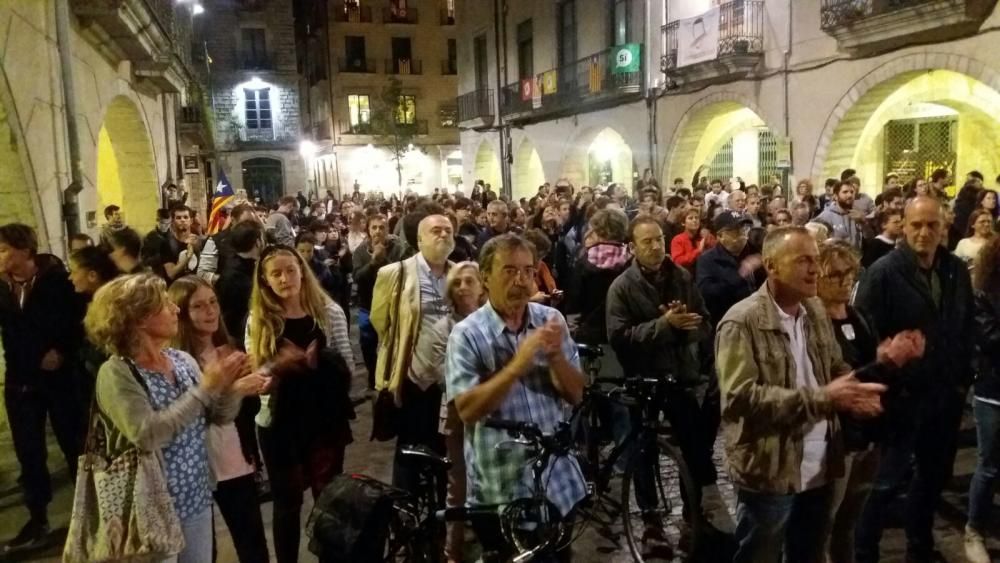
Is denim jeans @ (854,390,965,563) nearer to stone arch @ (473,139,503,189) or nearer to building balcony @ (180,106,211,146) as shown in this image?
building balcony @ (180,106,211,146)

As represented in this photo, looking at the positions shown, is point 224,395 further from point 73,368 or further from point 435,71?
point 435,71

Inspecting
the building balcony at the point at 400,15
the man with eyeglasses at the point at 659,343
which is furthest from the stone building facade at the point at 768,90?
the building balcony at the point at 400,15

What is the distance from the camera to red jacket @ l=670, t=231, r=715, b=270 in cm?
778

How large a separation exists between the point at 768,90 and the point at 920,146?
9.88 feet

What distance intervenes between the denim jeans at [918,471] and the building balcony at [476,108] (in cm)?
2567

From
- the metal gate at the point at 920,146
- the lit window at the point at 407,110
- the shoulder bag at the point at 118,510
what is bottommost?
the shoulder bag at the point at 118,510

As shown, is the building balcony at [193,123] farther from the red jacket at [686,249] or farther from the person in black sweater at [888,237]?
the person in black sweater at [888,237]

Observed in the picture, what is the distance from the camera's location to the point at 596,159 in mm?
A: 25188

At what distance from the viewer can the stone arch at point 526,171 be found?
91.8ft

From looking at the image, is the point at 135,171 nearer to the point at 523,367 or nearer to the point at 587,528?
the point at 587,528

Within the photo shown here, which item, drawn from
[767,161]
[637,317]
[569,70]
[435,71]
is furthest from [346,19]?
[637,317]

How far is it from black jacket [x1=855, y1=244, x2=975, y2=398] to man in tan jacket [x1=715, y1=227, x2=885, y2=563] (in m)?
0.94

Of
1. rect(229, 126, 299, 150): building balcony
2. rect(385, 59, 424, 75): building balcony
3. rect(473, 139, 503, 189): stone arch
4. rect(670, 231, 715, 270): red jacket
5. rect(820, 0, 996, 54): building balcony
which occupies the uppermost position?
rect(385, 59, 424, 75): building balcony

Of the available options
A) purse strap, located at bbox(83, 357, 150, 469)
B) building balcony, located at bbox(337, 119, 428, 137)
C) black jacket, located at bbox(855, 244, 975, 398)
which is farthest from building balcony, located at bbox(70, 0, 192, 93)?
building balcony, located at bbox(337, 119, 428, 137)
